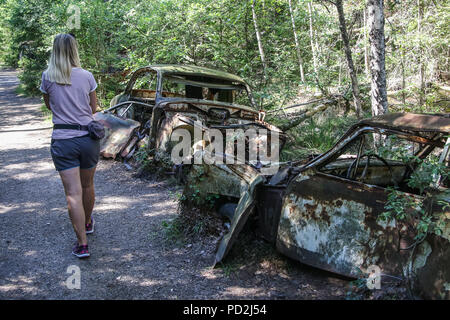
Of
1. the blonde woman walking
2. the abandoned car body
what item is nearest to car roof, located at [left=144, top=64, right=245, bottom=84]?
the blonde woman walking

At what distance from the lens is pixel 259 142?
5.39 metres

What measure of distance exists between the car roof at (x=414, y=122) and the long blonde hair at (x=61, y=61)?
263cm

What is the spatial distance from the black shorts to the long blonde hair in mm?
549

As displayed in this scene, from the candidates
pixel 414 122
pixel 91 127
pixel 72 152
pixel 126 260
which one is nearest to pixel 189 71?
pixel 91 127

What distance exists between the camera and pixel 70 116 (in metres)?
3.32

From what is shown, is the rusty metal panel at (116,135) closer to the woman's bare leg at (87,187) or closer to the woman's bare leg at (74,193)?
the woman's bare leg at (87,187)

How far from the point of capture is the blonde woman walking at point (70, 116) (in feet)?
10.7

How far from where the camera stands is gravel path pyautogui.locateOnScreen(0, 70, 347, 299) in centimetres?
306

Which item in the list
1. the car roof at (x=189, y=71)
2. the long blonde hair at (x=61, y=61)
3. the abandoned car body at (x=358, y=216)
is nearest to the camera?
the abandoned car body at (x=358, y=216)

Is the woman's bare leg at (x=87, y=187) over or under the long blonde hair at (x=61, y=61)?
under

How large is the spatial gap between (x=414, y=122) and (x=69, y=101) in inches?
117

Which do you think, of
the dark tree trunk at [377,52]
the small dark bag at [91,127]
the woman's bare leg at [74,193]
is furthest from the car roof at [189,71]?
the woman's bare leg at [74,193]

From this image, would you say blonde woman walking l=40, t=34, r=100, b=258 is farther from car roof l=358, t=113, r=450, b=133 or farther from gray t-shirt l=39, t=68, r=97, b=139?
car roof l=358, t=113, r=450, b=133

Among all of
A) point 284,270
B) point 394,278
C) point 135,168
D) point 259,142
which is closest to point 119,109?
point 135,168
